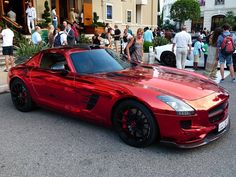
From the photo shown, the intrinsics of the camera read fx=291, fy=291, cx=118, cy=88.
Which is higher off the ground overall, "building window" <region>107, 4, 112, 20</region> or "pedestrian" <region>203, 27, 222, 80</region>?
"building window" <region>107, 4, 112, 20</region>

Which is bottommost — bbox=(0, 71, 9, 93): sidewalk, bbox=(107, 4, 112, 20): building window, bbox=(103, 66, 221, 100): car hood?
bbox=(0, 71, 9, 93): sidewalk

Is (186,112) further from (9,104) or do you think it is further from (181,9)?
(181,9)

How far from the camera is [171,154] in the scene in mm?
3896

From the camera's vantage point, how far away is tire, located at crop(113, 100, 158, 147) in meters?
3.87

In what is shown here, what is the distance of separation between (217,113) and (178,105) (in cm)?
64

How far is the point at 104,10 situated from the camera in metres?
23.6

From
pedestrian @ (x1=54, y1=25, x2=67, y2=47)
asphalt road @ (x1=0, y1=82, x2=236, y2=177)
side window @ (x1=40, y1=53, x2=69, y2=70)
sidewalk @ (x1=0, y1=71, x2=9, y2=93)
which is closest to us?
asphalt road @ (x1=0, y1=82, x2=236, y2=177)

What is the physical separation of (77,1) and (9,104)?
53.8 feet

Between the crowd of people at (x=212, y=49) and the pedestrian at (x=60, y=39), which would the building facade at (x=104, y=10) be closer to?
the pedestrian at (x=60, y=39)

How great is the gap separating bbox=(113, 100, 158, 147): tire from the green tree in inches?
2204

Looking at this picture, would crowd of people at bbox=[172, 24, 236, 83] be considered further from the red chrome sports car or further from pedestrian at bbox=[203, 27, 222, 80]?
the red chrome sports car

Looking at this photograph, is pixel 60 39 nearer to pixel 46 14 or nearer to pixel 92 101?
pixel 92 101

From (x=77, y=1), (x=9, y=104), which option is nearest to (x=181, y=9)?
(x=77, y=1)

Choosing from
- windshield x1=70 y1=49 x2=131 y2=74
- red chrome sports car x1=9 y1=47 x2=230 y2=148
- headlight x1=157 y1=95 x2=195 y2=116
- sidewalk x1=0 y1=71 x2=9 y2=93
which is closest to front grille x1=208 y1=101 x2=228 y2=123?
red chrome sports car x1=9 y1=47 x2=230 y2=148
